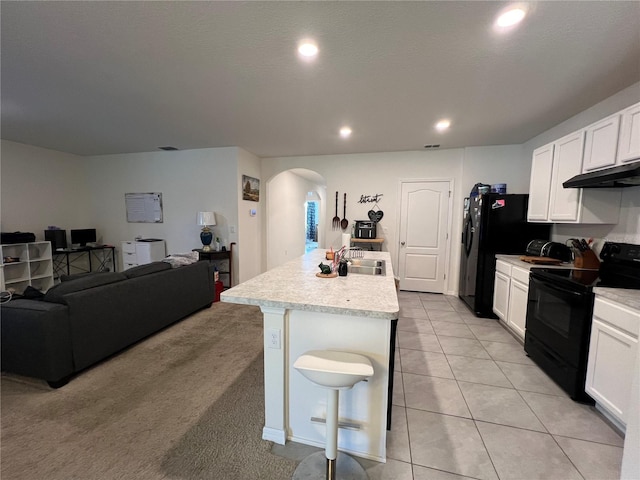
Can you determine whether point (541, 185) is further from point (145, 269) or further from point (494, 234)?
point (145, 269)

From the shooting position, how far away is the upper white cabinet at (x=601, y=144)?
2.05 metres

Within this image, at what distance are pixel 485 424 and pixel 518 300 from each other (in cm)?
162

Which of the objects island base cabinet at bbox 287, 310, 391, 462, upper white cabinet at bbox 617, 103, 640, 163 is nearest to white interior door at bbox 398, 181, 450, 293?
upper white cabinet at bbox 617, 103, 640, 163

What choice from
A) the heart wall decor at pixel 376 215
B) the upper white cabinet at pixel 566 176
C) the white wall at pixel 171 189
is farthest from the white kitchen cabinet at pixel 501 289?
the white wall at pixel 171 189

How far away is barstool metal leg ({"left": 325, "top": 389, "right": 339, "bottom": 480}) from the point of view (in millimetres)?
1283

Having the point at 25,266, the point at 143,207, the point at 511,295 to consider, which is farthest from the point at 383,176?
the point at 25,266

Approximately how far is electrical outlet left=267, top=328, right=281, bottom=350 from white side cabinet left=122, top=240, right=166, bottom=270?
4.33 m

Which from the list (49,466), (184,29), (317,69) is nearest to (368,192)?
(317,69)

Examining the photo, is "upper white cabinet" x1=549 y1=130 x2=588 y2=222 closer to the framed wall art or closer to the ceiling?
the ceiling

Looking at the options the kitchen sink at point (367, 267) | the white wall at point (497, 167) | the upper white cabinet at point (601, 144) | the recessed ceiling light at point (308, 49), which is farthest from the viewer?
the white wall at point (497, 167)

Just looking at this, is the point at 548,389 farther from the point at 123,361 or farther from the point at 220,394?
the point at 123,361

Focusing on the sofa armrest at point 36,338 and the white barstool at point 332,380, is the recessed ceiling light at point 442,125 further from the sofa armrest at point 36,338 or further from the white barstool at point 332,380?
the sofa armrest at point 36,338

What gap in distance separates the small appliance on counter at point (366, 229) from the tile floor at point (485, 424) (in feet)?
7.17

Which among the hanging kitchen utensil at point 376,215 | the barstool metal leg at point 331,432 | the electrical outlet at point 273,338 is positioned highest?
the hanging kitchen utensil at point 376,215
